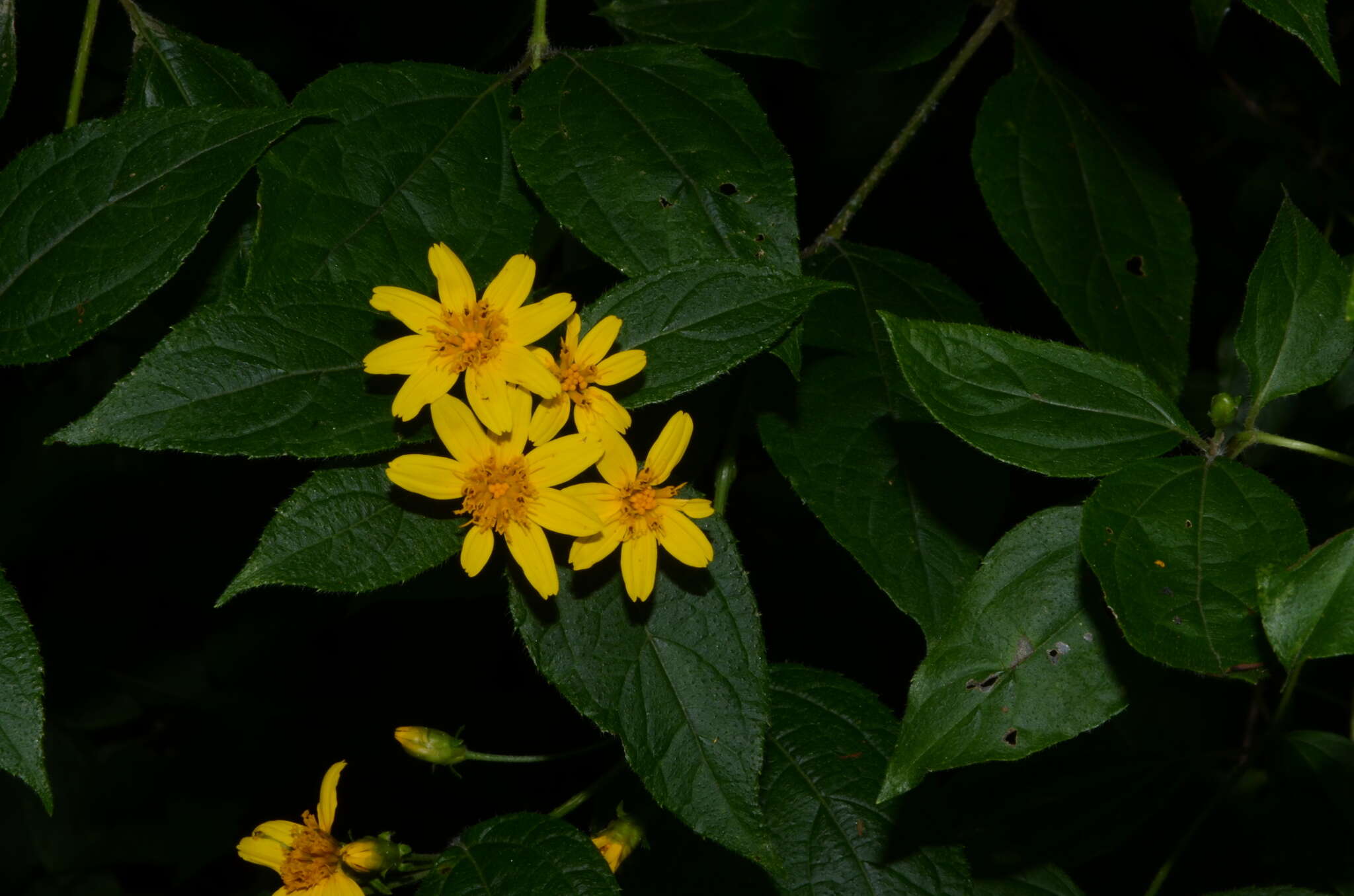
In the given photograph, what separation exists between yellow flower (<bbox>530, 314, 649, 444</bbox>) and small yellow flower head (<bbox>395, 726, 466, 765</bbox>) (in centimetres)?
55

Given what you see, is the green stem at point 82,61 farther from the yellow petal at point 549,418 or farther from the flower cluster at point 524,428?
the yellow petal at point 549,418

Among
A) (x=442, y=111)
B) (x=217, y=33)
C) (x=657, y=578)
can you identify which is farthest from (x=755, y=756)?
(x=217, y=33)

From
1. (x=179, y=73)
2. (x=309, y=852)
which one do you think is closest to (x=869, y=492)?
(x=309, y=852)

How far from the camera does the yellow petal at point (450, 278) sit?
1.46 m

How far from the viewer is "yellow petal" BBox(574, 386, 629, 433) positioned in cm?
143

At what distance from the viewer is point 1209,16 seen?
141cm

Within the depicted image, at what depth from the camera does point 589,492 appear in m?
1.45

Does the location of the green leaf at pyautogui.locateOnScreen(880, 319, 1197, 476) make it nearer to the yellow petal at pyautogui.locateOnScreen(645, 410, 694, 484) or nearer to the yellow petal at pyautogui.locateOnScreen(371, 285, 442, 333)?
the yellow petal at pyautogui.locateOnScreen(645, 410, 694, 484)

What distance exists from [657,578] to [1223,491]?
2.37 feet

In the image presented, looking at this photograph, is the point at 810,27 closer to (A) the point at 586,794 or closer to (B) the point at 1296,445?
(B) the point at 1296,445

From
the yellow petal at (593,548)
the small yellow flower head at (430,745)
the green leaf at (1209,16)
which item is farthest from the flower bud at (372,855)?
the green leaf at (1209,16)

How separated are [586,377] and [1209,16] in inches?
35.4

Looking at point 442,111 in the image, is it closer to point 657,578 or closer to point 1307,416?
point 657,578

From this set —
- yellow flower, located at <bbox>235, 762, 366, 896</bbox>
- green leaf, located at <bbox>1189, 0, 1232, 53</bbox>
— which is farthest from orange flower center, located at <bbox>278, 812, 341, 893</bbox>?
green leaf, located at <bbox>1189, 0, 1232, 53</bbox>
